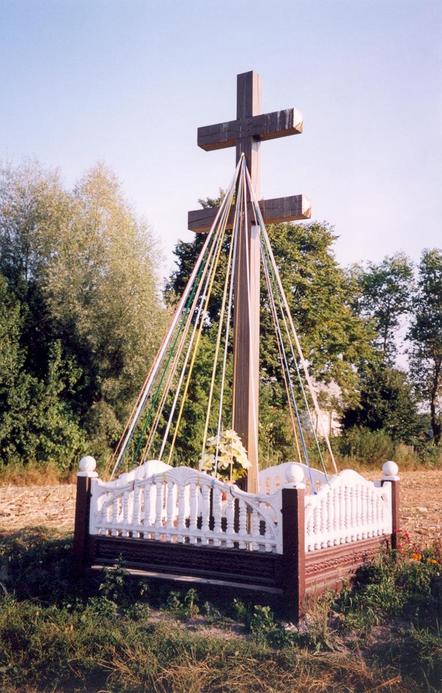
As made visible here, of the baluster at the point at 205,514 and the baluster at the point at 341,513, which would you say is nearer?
the baluster at the point at 205,514

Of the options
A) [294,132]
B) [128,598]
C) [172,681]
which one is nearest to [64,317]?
[294,132]

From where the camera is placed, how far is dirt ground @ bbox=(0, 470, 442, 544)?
977cm

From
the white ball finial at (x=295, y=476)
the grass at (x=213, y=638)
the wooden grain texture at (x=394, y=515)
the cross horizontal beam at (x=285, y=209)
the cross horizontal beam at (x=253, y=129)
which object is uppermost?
the cross horizontal beam at (x=253, y=129)

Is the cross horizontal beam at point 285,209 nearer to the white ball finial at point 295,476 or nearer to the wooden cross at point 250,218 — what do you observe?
the wooden cross at point 250,218

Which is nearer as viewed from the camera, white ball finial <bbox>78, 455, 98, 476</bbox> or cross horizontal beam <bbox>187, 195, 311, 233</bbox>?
white ball finial <bbox>78, 455, 98, 476</bbox>

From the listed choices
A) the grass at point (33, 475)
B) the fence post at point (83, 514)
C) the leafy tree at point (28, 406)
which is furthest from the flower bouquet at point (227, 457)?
the leafy tree at point (28, 406)

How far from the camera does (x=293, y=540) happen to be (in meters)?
6.03

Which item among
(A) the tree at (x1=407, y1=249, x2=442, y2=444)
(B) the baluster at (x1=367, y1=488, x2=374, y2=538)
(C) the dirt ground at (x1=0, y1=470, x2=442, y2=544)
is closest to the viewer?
(B) the baluster at (x1=367, y1=488, x2=374, y2=538)

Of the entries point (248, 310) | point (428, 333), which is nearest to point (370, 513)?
point (248, 310)

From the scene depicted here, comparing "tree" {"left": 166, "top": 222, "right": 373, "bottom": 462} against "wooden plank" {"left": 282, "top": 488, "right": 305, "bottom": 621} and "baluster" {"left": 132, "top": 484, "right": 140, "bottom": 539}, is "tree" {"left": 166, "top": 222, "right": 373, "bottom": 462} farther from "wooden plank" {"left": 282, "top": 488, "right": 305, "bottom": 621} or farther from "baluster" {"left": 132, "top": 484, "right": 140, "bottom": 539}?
"wooden plank" {"left": 282, "top": 488, "right": 305, "bottom": 621}

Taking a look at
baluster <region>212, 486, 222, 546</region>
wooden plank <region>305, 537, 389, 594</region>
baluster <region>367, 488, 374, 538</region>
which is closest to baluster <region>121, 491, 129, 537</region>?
baluster <region>212, 486, 222, 546</region>

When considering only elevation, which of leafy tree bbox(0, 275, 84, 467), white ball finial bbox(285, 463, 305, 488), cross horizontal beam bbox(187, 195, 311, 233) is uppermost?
cross horizontal beam bbox(187, 195, 311, 233)

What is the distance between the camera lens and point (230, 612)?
609cm

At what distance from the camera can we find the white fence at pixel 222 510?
629 centimetres
